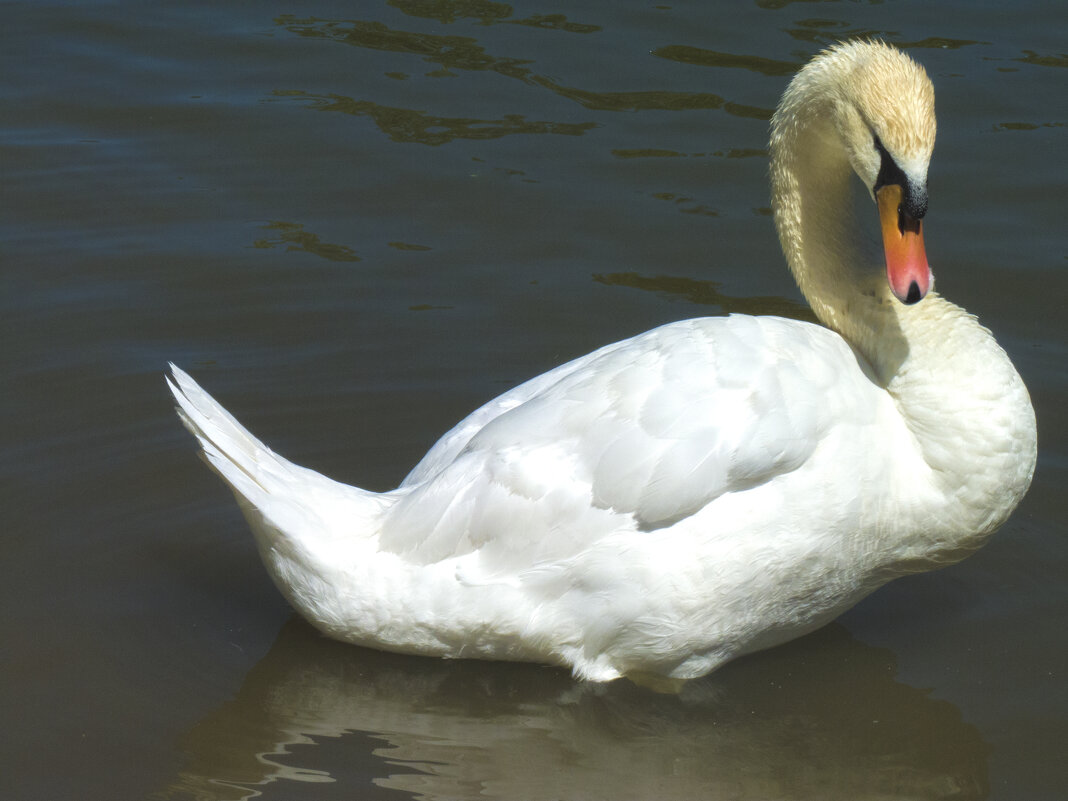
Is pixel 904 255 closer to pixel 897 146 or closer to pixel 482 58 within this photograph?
pixel 897 146

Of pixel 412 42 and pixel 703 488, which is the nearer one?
pixel 703 488

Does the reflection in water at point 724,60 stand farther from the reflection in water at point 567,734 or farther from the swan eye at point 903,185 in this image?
the reflection in water at point 567,734

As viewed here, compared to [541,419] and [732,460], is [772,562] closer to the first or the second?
[732,460]

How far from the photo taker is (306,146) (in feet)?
27.2

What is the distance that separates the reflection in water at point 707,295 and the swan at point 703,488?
2.22 metres

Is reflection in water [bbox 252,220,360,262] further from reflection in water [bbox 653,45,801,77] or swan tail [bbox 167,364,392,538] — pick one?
swan tail [bbox 167,364,392,538]

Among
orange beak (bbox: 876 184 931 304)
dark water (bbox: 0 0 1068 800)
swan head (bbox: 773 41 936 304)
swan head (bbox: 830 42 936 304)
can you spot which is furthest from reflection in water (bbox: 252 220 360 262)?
orange beak (bbox: 876 184 931 304)

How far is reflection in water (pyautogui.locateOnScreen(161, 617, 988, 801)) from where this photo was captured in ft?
13.9

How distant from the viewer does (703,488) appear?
418 centimetres

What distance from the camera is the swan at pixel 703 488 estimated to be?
13.8 feet

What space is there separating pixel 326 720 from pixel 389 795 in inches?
17.4

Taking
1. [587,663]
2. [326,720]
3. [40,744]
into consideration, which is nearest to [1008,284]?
[587,663]

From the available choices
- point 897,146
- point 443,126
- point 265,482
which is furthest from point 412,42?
point 897,146

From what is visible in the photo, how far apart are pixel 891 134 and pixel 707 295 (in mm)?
2780
